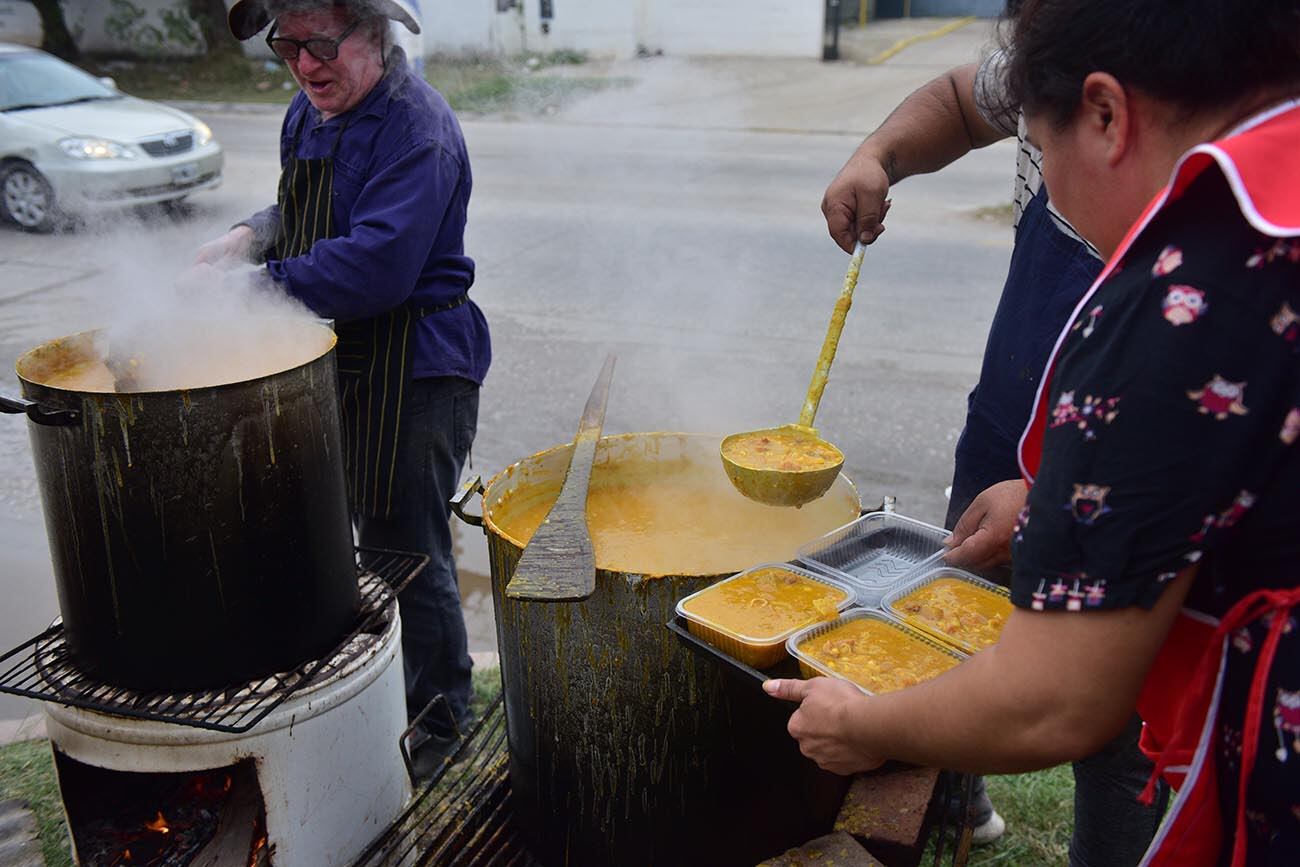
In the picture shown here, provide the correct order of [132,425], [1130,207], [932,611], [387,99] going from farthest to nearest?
1. [387,99]
2. [132,425]
3. [932,611]
4. [1130,207]

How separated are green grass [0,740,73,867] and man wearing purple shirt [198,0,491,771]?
1.01m

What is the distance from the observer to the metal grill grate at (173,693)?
2.25 metres

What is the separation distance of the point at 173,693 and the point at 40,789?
4.13ft

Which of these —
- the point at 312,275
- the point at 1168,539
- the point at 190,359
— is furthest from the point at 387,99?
the point at 1168,539

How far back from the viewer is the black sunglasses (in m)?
2.88

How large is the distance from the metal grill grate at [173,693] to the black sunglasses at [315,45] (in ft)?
5.05

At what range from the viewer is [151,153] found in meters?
10.6

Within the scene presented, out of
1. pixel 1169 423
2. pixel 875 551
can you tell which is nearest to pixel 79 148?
pixel 875 551

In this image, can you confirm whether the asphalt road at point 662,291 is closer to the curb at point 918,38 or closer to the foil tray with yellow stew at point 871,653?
the foil tray with yellow stew at point 871,653

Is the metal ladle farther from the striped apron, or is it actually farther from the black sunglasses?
the black sunglasses

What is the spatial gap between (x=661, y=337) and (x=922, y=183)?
626 centimetres

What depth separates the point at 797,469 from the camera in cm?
222

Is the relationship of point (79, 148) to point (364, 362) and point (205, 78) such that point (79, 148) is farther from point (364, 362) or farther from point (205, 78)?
point (205, 78)

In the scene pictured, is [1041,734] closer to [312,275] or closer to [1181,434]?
[1181,434]
